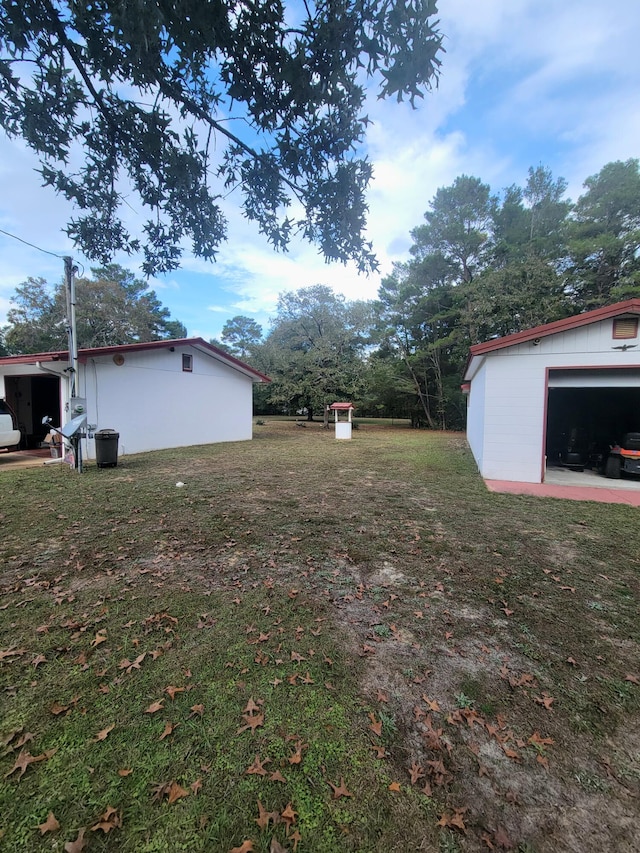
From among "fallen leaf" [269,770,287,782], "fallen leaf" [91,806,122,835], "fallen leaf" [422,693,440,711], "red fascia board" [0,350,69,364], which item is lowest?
"fallen leaf" [422,693,440,711]

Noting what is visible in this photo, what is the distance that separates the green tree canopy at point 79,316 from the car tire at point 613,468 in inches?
970

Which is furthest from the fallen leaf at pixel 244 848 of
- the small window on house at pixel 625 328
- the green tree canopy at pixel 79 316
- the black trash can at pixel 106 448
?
the green tree canopy at pixel 79 316

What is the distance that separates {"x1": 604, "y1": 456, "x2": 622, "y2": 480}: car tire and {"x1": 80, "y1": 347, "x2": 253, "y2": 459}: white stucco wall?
12.2 meters

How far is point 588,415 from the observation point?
10836mm

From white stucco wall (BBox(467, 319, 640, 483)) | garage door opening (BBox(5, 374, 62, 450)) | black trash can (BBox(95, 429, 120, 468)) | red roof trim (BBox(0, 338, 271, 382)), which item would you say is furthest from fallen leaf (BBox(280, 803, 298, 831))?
garage door opening (BBox(5, 374, 62, 450))

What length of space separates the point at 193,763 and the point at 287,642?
95 cm

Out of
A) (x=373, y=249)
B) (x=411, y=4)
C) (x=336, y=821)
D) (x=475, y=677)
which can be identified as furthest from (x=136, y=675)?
(x=411, y=4)

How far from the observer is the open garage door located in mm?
7629

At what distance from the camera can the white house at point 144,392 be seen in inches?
390

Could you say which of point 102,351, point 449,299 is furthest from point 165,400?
point 449,299

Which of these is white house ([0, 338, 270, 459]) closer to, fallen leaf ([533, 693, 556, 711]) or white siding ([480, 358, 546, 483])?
white siding ([480, 358, 546, 483])

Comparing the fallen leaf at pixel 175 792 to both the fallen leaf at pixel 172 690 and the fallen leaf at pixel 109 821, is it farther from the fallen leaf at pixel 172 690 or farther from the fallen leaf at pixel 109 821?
the fallen leaf at pixel 172 690

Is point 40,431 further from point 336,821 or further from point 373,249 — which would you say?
point 336,821

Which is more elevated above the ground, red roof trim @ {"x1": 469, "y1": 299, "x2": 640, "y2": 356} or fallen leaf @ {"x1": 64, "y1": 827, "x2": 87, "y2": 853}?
red roof trim @ {"x1": 469, "y1": 299, "x2": 640, "y2": 356}
